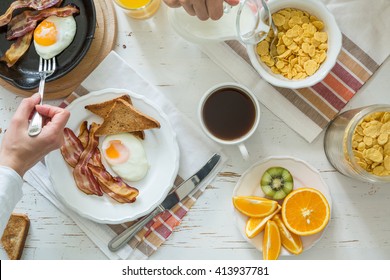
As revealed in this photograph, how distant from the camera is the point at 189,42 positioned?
145 cm

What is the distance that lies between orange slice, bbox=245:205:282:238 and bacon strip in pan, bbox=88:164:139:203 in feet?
1.13

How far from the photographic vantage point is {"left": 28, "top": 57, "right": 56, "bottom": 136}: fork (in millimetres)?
1218

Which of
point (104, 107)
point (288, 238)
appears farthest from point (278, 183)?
point (104, 107)

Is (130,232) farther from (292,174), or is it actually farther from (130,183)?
(292,174)

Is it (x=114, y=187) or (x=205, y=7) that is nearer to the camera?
(x=205, y=7)

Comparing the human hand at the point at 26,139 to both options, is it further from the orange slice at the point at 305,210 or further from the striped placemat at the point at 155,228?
the orange slice at the point at 305,210

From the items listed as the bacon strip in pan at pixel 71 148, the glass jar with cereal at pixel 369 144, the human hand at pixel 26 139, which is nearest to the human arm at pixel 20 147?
the human hand at pixel 26 139

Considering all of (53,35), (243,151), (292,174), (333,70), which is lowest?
(292,174)

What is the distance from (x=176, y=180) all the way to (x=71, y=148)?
1.07ft

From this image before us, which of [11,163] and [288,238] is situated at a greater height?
[11,163]

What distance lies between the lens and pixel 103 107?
140 centimetres

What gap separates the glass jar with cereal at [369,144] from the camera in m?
1.27

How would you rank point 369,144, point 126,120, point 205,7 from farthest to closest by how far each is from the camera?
point 126,120, point 369,144, point 205,7

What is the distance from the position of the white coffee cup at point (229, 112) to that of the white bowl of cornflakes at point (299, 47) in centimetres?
10
